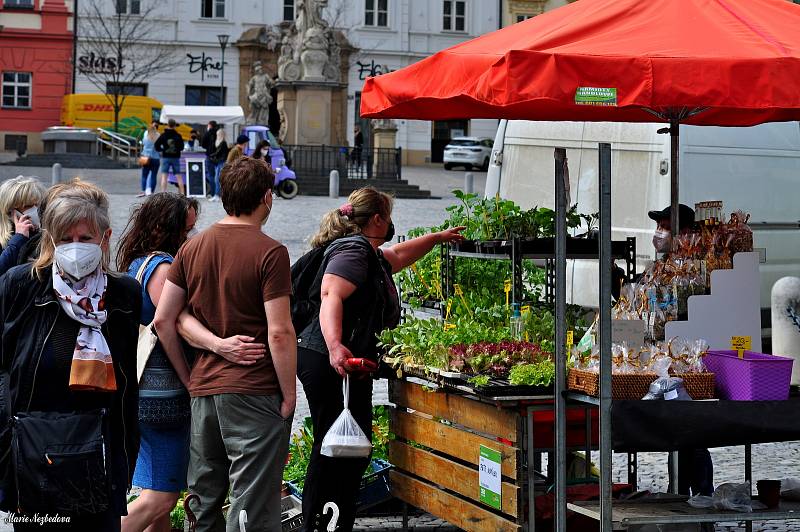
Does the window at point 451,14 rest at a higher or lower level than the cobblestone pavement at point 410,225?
higher

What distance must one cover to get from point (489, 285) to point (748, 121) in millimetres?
1680

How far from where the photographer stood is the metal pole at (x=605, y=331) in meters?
4.95

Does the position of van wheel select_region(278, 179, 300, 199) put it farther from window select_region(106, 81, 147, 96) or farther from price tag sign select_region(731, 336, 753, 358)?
price tag sign select_region(731, 336, 753, 358)

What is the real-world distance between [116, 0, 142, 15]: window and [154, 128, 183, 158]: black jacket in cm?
2595

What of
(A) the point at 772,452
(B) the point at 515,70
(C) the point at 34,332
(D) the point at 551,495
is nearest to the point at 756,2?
(B) the point at 515,70

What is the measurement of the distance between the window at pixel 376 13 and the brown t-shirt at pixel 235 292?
50.7m

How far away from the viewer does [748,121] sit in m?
7.16

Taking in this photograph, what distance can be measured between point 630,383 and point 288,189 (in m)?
24.4

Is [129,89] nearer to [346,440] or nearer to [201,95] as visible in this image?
[201,95]

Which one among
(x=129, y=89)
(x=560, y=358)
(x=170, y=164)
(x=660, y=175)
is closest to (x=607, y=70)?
(x=560, y=358)

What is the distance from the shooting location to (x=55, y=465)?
4.24 m

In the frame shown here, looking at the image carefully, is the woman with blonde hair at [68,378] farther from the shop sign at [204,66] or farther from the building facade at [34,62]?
the shop sign at [204,66]

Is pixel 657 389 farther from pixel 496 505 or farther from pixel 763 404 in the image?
pixel 496 505

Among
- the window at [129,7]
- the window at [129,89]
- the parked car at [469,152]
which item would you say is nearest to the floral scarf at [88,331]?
the parked car at [469,152]
